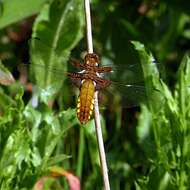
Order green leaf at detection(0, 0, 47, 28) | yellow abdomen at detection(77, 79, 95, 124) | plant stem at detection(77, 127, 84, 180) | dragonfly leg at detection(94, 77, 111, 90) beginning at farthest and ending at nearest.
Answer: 1. green leaf at detection(0, 0, 47, 28)
2. plant stem at detection(77, 127, 84, 180)
3. dragonfly leg at detection(94, 77, 111, 90)
4. yellow abdomen at detection(77, 79, 95, 124)

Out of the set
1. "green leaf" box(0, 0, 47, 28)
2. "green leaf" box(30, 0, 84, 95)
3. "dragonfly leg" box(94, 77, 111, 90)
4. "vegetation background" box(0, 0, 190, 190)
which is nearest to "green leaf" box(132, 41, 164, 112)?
"vegetation background" box(0, 0, 190, 190)

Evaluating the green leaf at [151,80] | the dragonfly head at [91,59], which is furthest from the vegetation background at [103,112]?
the dragonfly head at [91,59]

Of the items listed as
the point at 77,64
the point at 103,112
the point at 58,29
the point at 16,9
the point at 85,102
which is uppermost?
the point at 16,9

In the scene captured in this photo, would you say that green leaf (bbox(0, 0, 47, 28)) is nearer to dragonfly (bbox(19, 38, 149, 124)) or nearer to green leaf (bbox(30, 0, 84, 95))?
green leaf (bbox(30, 0, 84, 95))

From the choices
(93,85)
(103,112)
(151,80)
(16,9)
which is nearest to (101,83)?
(93,85)

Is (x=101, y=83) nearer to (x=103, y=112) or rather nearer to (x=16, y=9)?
(x=16, y=9)

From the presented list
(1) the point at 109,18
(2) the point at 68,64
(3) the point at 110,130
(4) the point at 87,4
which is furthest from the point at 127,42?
(4) the point at 87,4

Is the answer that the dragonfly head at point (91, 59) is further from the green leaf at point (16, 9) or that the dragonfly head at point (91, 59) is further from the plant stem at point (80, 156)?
the green leaf at point (16, 9)

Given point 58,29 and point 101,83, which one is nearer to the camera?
point 101,83
